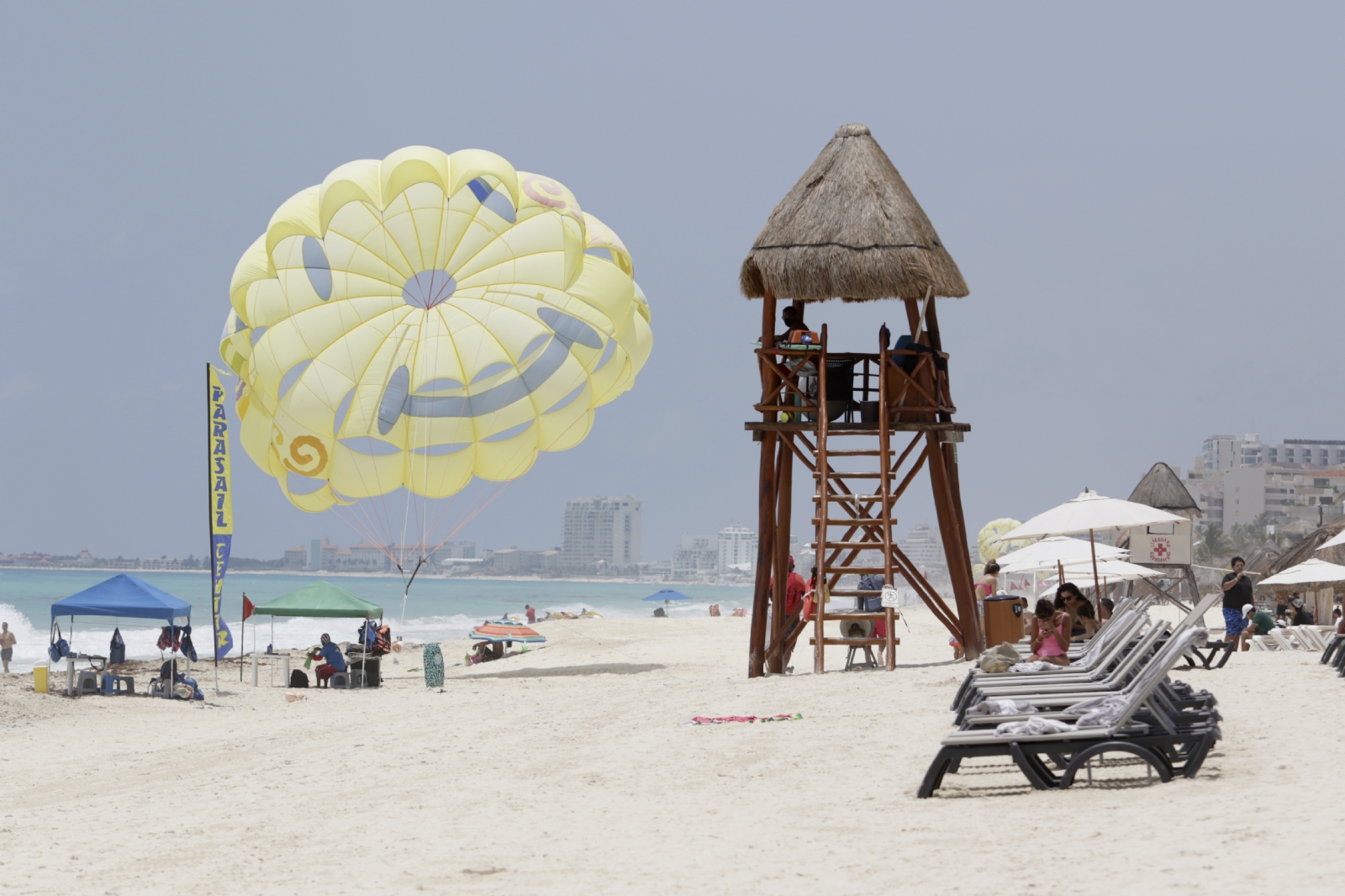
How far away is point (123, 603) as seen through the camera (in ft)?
57.7

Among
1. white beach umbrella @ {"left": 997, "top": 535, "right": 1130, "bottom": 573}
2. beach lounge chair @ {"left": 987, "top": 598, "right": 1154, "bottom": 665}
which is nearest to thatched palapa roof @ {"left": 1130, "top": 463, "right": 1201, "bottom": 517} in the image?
white beach umbrella @ {"left": 997, "top": 535, "right": 1130, "bottom": 573}

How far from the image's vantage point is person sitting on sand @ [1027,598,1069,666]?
404 inches

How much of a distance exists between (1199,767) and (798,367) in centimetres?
867

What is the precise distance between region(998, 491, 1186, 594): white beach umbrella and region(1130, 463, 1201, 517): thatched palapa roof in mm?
23331

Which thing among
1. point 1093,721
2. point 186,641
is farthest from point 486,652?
point 1093,721

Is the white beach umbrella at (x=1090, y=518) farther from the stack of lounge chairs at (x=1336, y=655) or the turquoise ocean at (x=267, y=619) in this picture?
the turquoise ocean at (x=267, y=619)

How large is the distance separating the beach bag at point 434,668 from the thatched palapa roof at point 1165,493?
26460 mm

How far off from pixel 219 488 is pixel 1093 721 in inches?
569

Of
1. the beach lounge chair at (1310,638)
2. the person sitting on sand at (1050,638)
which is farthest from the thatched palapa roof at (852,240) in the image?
the beach lounge chair at (1310,638)

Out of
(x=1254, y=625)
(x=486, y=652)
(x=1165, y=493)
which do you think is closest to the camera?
(x=1254, y=625)

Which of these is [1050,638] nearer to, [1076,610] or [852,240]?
[1076,610]

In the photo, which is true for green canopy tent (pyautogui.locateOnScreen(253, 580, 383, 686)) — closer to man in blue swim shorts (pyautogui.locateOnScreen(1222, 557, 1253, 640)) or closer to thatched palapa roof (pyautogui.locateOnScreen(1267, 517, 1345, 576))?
man in blue swim shorts (pyautogui.locateOnScreen(1222, 557, 1253, 640))

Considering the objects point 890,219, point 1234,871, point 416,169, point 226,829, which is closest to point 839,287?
point 890,219

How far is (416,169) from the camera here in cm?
1820
